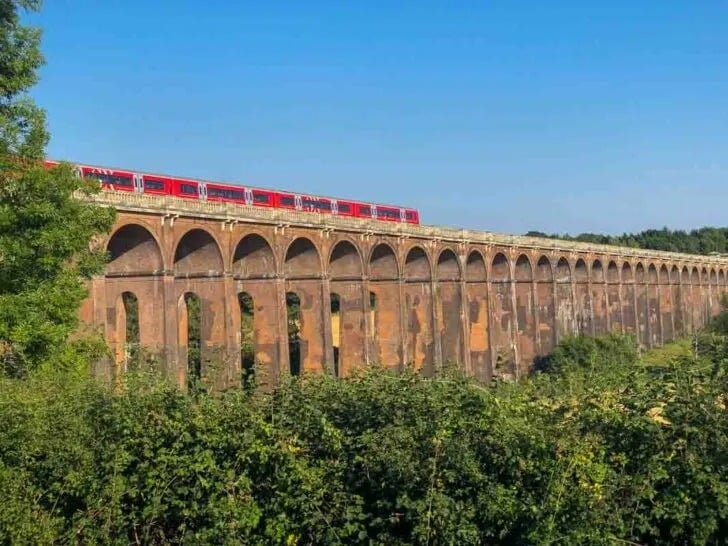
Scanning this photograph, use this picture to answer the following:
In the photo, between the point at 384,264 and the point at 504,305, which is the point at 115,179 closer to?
the point at 384,264

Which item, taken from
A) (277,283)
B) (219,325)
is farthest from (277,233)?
(219,325)

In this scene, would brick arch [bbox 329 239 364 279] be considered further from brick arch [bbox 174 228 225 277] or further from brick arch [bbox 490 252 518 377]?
brick arch [bbox 490 252 518 377]

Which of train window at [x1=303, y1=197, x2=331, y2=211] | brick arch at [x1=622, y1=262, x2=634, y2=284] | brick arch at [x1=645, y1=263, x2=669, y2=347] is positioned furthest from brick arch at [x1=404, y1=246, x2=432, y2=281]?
brick arch at [x1=645, y1=263, x2=669, y2=347]

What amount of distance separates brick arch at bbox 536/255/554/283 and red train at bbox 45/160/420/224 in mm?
14309

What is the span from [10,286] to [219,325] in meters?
15.7

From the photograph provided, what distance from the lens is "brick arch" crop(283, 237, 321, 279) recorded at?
3388 centimetres

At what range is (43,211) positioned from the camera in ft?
44.8

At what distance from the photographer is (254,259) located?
104ft

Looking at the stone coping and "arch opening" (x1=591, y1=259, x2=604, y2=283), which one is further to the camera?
"arch opening" (x1=591, y1=259, x2=604, y2=283)

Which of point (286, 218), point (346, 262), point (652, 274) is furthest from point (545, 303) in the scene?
point (286, 218)

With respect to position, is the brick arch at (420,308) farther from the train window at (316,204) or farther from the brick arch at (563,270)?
the brick arch at (563,270)

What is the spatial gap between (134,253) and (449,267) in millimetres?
22228

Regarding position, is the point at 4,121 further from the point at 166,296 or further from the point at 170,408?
the point at 166,296

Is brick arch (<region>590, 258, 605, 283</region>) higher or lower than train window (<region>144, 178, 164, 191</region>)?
lower
